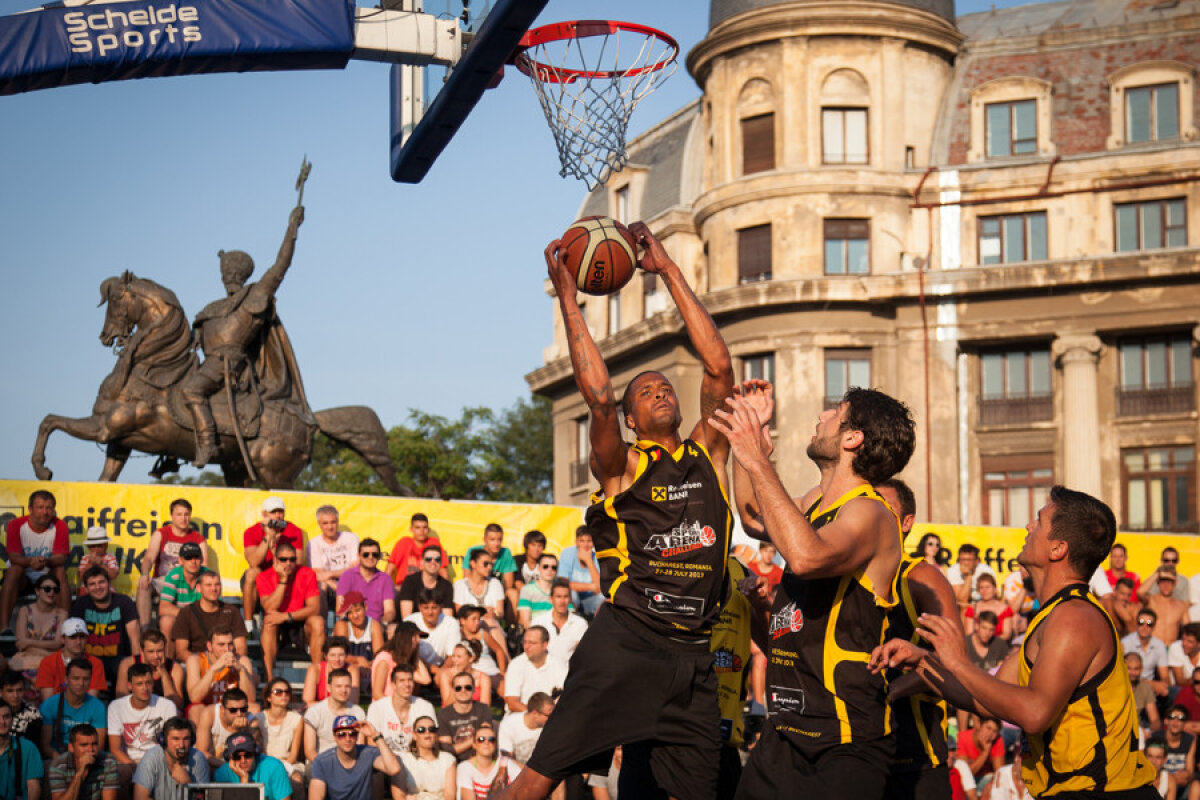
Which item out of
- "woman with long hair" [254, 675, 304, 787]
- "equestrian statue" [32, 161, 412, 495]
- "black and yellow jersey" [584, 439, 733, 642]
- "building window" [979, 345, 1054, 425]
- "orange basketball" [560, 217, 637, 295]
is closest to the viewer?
"black and yellow jersey" [584, 439, 733, 642]

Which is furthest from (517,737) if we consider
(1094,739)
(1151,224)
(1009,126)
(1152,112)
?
(1152,112)

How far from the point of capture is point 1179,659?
19.0 meters

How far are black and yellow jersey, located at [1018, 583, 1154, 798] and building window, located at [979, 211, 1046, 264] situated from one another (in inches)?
1619

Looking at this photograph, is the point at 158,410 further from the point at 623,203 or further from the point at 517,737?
the point at 623,203

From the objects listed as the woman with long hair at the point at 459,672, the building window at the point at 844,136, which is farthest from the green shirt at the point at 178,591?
the building window at the point at 844,136

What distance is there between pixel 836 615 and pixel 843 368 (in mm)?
40758

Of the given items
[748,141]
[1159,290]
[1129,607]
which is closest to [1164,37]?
[1159,290]

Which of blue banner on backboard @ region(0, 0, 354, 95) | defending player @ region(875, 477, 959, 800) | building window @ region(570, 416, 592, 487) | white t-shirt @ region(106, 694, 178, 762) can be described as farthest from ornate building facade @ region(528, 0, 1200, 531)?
defending player @ region(875, 477, 959, 800)

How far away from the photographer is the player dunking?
7.83 m

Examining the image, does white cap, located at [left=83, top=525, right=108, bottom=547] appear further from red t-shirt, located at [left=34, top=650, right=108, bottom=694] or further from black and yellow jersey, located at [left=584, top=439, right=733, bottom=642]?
black and yellow jersey, located at [left=584, top=439, right=733, bottom=642]

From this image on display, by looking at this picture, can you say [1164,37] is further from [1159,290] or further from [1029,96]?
[1159,290]

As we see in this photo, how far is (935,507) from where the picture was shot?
45.9m

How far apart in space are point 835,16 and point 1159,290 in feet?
42.1

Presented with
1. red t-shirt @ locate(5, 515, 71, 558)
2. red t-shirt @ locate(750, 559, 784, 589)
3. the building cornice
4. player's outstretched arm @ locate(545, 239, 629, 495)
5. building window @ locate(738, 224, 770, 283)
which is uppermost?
the building cornice
